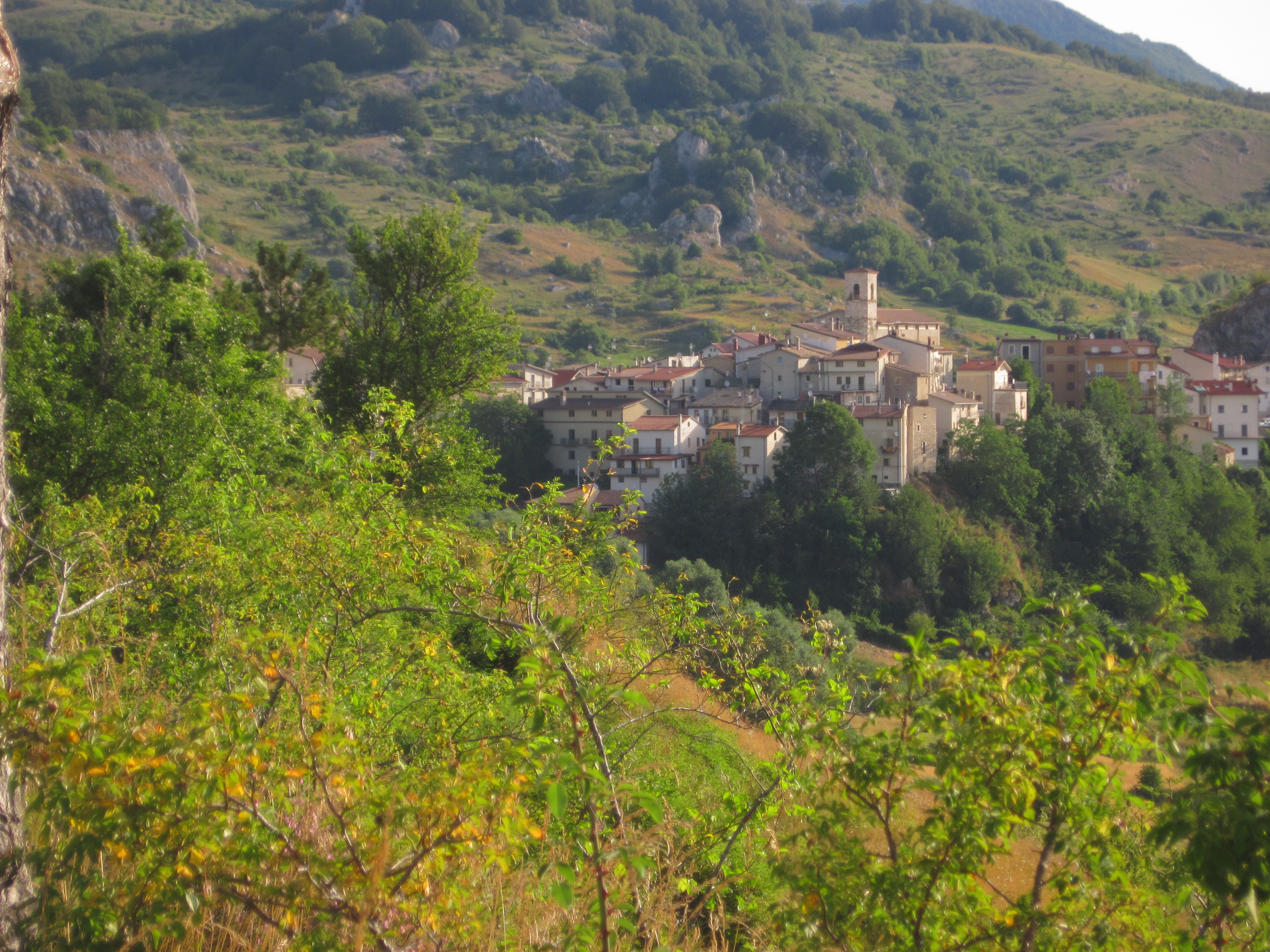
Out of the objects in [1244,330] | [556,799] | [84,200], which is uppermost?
[84,200]

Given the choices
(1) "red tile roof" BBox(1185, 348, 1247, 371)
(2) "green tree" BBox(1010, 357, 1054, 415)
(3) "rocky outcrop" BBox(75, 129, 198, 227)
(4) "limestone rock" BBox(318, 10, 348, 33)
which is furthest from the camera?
(4) "limestone rock" BBox(318, 10, 348, 33)

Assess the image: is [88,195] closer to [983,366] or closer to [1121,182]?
[983,366]

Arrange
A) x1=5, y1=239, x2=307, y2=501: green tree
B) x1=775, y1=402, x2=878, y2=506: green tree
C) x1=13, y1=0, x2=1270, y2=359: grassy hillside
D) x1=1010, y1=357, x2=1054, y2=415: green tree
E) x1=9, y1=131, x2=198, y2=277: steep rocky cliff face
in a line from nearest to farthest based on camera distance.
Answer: x1=5, y1=239, x2=307, y2=501: green tree < x1=775, y1=402, x2=878, y2=506: green tree < x1=1010, y1=357, x2=1054, y2=415: green tree < x1=9, y1=131, x2=198, y2=277: steep rocky cliff face < x1=13, y1=0, x2=1270, y2=359: grassy hillside

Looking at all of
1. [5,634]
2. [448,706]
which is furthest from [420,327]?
[5,634]

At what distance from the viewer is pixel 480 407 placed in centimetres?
5347

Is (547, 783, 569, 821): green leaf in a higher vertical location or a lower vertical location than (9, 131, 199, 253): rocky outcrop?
lower

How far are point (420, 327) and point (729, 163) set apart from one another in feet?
373

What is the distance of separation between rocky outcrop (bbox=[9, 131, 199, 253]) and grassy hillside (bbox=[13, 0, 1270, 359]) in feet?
11.2

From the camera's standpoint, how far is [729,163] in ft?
404

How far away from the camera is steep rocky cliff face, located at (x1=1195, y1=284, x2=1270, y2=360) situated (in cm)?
6794

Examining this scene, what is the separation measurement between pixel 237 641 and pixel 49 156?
330 ft

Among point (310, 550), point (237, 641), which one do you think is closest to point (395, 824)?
point (237, 641)

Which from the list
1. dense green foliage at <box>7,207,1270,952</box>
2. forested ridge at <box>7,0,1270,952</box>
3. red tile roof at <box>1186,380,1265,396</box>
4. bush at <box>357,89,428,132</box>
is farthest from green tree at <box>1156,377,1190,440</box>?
bush at <box>357,89,428,132</box>

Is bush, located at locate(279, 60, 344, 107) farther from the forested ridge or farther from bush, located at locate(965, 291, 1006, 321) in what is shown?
the forested ridge
